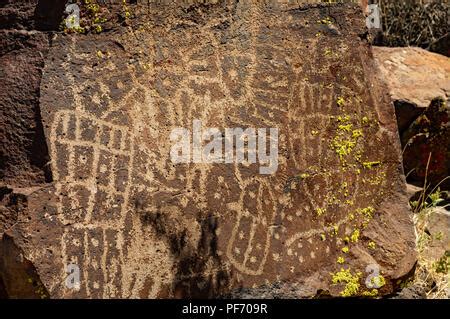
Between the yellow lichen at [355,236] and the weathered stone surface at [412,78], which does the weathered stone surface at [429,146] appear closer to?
the weathered stone surface at [412,78]

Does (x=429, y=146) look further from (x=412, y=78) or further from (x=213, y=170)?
(x=213, y=170)

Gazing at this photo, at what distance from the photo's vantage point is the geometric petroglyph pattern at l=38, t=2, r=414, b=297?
3.14 m

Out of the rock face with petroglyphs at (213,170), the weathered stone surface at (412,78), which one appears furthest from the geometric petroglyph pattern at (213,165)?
the weathered stone surface at (412,78)

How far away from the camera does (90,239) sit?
3.08 meters

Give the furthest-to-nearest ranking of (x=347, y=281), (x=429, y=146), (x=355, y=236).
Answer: (x=429, y=146)
(x=355, y=236)
(x=347, y=281)

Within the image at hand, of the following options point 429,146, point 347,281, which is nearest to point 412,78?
point 429,146

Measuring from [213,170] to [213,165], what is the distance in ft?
0.08

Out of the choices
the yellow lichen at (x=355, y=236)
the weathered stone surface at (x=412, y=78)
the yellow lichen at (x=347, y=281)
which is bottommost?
the yellow lichen at (x=347, y=281)

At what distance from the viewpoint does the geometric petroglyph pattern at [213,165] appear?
3.14m

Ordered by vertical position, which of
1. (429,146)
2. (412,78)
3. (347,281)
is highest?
(412,78)

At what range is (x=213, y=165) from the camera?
334 cm

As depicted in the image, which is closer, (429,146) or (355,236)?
(355,236)

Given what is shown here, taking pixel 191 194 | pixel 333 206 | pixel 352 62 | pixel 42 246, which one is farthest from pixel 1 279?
pixel 352 62
